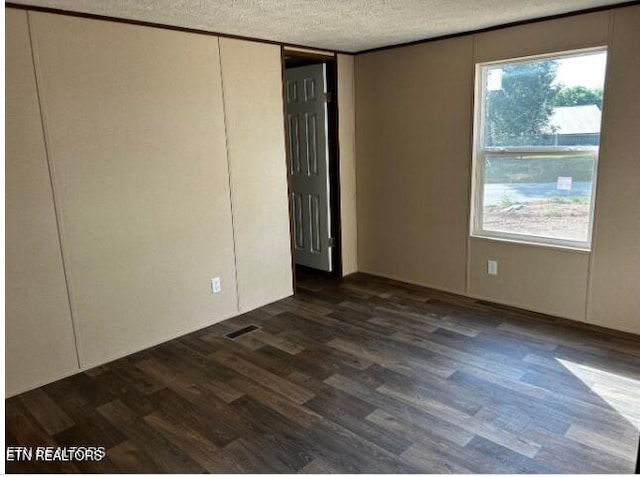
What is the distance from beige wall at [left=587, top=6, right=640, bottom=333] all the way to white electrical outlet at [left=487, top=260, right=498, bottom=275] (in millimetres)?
720

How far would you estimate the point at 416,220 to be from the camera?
14.2 feet

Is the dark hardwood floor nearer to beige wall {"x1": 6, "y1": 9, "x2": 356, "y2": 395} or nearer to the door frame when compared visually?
beige wall {"x1": 6, "y1": 9, "x2": 356, "y2": 395}

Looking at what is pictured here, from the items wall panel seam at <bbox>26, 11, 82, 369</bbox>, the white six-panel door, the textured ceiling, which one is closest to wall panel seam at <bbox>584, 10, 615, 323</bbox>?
the textured ceiling

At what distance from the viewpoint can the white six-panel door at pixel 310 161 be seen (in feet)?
14.8

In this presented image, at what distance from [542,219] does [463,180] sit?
69 centimetres

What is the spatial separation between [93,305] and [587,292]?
3.43m

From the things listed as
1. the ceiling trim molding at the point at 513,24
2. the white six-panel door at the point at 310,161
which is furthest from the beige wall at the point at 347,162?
the ceiling trim molding at the point at 513,24

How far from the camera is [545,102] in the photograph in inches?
135

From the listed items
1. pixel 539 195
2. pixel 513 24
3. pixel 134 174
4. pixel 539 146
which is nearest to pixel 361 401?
pixel 134 174

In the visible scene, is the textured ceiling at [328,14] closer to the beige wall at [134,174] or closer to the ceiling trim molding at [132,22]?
the ceiling trim molding at [132,22]

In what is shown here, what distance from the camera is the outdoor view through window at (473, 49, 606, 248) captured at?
10.8 ft

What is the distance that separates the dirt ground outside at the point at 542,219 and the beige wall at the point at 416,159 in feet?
0.86

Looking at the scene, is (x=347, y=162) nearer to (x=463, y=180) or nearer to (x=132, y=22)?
(x=463, y=180)

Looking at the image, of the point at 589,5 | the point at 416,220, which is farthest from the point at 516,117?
the point at 416,220
